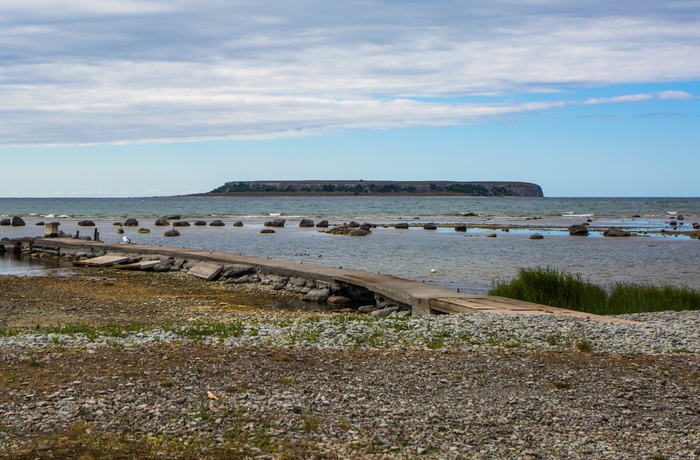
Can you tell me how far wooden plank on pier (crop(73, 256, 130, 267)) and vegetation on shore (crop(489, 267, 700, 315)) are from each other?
16203 millimetres

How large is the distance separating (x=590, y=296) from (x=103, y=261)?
19225mm

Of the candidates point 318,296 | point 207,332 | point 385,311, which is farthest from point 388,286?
point 207,332

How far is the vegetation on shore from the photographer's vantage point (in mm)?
17922

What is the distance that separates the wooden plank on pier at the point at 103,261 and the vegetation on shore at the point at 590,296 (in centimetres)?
1620

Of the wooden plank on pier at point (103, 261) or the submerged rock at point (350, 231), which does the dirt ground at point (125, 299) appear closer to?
the wooden plank on pier at point (103, 261)

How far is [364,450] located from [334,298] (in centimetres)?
1398

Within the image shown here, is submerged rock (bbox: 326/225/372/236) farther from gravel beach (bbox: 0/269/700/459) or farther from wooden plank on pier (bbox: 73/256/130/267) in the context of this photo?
gravel beach (bbox: 0/269/700/459)

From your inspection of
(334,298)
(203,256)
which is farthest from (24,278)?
(334,298)

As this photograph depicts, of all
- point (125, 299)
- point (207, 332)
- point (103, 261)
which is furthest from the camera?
point (103, 261)

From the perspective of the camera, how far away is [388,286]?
62.9 ft

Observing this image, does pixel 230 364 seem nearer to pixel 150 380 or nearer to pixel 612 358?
pixel 150 380

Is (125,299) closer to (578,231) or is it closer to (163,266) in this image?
(163,266)

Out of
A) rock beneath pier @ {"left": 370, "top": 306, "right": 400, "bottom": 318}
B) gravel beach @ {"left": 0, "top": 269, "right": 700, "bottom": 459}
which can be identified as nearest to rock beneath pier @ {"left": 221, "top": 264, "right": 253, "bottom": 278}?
rock beneath pier @ {"left": 370, "top": 306, "right": 400, "bottom": 318}

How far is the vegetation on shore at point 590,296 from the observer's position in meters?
17.9
